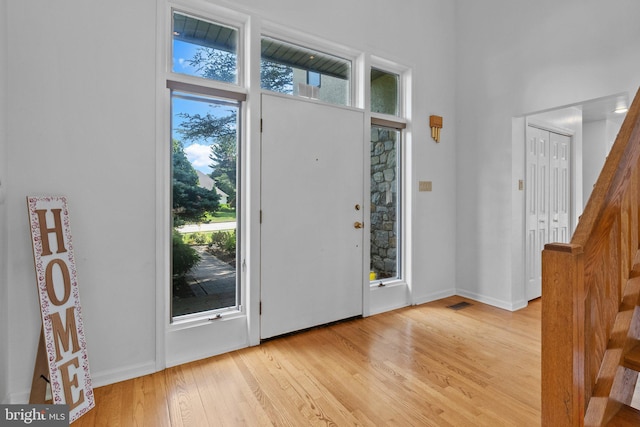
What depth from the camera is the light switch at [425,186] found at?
146 inches

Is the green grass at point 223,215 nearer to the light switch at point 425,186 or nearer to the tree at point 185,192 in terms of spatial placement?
the tree at point 185,192

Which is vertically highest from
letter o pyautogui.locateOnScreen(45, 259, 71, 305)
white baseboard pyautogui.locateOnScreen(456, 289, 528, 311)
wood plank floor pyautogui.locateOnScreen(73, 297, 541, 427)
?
letter o pyautogui.locateOnScreen(45, 259, 71, 305)

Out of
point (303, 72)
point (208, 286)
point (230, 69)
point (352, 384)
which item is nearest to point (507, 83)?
point (303, 72)

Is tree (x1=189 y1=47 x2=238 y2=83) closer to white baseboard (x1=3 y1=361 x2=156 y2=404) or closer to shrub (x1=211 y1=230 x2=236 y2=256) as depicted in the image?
shrub (x1=211 y1=230 x2=236 y2=256)

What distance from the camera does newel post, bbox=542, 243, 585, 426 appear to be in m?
0.95

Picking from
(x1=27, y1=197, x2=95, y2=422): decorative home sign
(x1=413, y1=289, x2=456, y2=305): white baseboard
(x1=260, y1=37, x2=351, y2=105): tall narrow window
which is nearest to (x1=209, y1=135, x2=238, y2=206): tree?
(x1=260, y1=37, x2=351, y2=105): tall narrow window

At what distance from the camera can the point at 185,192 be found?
2.48m

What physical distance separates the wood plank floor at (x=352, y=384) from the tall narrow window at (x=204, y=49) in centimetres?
220

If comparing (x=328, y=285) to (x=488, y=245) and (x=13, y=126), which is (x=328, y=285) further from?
Answer: (x=13, y=126)

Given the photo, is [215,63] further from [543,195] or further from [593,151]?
[593,151]

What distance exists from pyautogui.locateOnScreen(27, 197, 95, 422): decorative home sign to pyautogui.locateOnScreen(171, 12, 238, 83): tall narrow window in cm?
129

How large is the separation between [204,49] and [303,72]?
0.89 meters

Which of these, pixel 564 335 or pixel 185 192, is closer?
pixel 564 335

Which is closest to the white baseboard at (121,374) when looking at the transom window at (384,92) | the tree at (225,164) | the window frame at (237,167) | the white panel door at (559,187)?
the window frame at (237,167)
